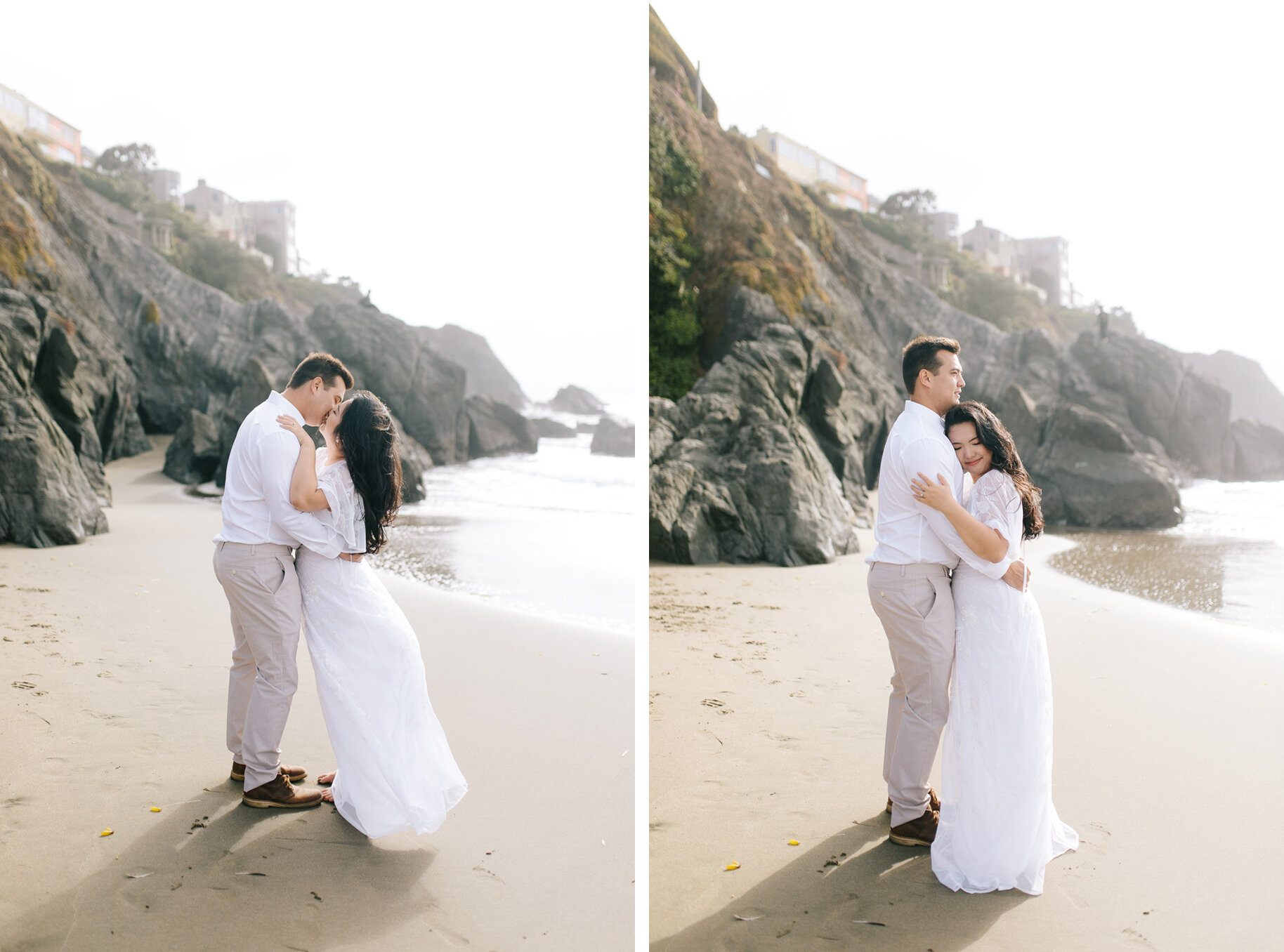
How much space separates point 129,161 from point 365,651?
29017 mm

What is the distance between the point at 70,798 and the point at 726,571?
18.4 feet

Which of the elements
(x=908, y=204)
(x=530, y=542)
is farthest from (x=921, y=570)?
(x=908, y=204)

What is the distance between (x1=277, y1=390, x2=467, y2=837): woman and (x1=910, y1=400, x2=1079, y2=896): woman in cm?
Result: 145

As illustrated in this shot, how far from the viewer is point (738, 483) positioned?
28.0 feet

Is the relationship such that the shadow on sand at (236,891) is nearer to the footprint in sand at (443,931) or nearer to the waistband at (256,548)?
the footprint in sand at (443,931)

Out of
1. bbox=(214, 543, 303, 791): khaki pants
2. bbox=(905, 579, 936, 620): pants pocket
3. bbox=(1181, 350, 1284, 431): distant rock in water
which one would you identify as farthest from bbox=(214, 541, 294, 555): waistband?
bbox=(1181, 350, 1284, 431): distant rock in water

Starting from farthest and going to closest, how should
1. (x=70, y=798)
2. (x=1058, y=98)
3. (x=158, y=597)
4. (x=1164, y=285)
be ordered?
(x=1058, y=98)
(x=1164, y=285)
(x=158, y=597)
(x=70, y=798)

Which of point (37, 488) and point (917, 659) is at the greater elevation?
point (37, 488)

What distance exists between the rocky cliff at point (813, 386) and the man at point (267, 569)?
17.4 feet

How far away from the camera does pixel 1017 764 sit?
233 cm

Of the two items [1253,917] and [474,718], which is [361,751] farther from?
[1253,917]

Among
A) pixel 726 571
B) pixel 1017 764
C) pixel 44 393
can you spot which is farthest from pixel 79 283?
pixel 1017 764

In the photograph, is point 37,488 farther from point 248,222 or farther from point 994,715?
point 248,222

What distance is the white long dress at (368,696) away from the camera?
8.21 ft
